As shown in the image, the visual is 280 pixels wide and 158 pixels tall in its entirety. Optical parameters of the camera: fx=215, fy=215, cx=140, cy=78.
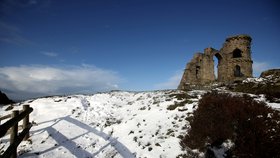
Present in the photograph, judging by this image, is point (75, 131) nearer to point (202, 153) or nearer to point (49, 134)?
point (49, 134)

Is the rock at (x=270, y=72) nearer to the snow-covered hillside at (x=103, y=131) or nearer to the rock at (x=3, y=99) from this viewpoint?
the snow-covered hillside at (x=103, y=131)

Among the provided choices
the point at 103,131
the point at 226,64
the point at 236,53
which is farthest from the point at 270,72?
the point at 103,131

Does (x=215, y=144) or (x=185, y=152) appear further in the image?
(x=185, y=152)

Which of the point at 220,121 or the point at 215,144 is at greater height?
the point at 220,121

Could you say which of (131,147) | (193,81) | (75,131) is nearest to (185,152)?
(131,147)

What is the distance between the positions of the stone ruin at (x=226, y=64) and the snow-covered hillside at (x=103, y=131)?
23.1m

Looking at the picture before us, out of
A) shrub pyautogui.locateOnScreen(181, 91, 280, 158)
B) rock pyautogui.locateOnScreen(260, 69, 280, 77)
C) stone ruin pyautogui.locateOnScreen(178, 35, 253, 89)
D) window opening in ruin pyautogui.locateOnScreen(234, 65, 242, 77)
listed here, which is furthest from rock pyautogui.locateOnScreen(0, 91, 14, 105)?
window opening in ruin pyautogui.locateOnScreen(234, 65, 242, 77)

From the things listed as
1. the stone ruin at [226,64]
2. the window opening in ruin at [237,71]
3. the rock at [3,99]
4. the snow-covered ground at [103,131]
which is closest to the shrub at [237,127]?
the snow-covered ground at [103,131]

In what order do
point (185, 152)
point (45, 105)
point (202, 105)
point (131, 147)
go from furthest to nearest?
point (45, 105), point (131, 147), point (202, 105), point (185, 152)

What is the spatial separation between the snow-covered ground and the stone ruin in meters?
23.0

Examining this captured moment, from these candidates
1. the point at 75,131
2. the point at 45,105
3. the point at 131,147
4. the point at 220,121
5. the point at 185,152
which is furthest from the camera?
the point at 45,105

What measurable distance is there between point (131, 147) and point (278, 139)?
720cm

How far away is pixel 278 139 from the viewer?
7.33 m

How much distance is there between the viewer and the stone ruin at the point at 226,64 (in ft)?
130
